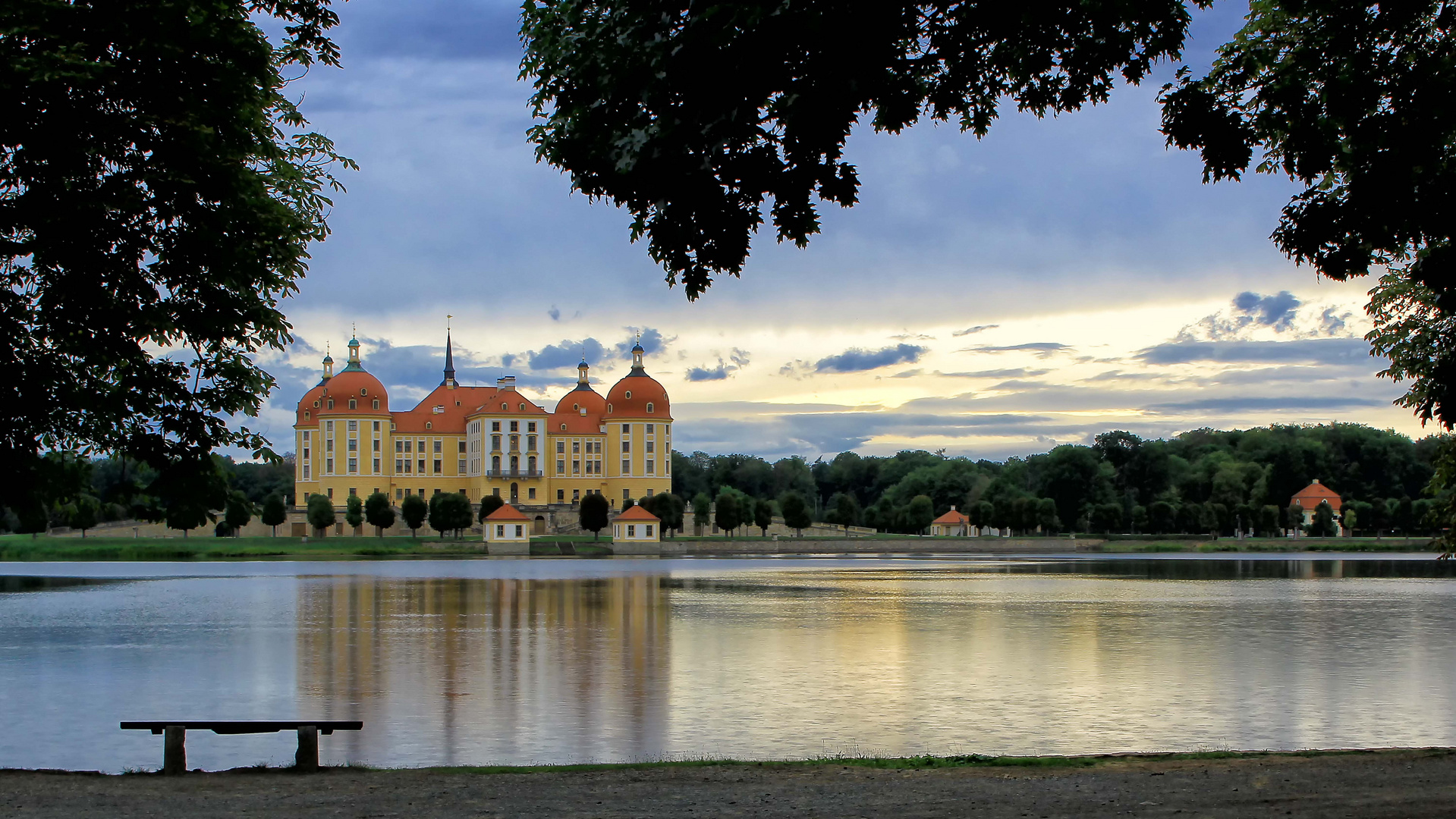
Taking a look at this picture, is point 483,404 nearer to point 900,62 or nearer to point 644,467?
point 644,467

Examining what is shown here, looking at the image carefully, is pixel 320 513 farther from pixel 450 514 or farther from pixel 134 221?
pixel 134 221

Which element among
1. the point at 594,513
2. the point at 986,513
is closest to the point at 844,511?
the point at 986,513

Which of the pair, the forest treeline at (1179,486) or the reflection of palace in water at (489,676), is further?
the forest treeline at (1179,486)

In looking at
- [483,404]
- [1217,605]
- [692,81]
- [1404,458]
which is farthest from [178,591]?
[1404,458]

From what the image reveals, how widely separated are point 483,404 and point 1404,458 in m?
66.1

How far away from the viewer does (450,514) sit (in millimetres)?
80875

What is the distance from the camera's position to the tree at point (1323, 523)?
290 ft

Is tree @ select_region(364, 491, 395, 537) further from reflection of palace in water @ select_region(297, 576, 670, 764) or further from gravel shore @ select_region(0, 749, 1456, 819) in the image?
gravel shore @ select_region(0, 749, 1456, 819)

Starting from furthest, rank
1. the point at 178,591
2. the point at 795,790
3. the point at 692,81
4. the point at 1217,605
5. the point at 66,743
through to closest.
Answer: the point at 178,591 → the point at 1217,605 → the point at 66,743 → the point at 795,790 → the point at 692,81

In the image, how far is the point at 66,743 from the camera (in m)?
12.7

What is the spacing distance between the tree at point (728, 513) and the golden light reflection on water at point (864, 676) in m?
52.7

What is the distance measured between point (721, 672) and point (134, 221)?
978cm

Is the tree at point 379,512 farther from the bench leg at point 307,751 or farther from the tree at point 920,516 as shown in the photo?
the bench leg at point 307,751

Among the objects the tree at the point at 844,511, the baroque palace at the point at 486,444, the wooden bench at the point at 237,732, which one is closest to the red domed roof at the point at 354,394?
the baroque palace at the point at 486,444
